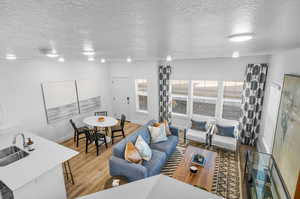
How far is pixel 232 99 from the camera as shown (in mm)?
4180

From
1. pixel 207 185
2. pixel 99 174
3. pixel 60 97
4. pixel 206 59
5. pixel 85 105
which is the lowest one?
pixel 99 174

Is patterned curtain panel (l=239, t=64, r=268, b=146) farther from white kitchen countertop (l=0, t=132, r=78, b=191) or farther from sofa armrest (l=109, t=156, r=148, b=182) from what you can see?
white kitchen countertop (l=0, t=132, r=78, b=191)

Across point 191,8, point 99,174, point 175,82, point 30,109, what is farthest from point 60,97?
point 191,8

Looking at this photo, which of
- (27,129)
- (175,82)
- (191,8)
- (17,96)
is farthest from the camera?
(175,82)

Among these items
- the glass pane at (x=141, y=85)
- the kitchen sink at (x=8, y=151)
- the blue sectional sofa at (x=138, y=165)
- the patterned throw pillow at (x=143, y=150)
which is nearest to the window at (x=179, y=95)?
the glass pane at (x=141, y=85)

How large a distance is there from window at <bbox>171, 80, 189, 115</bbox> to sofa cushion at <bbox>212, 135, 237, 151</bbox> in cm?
144

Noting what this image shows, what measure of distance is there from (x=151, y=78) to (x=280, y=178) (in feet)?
13.2

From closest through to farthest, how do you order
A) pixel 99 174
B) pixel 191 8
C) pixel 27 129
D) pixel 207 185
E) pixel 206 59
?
pixel 191 8
pixel 207 185
pixel 99 174
pixel 27 129
pixel 206 59

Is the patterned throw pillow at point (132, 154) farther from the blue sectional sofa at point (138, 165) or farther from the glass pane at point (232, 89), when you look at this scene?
the glass pane at point (232, 89)

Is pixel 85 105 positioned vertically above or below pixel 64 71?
below

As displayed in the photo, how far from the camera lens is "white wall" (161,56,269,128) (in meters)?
3.81

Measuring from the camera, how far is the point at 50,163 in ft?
6.98

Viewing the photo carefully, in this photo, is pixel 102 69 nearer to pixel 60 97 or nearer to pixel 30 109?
pixel 60 97

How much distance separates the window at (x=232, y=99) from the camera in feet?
13.4
